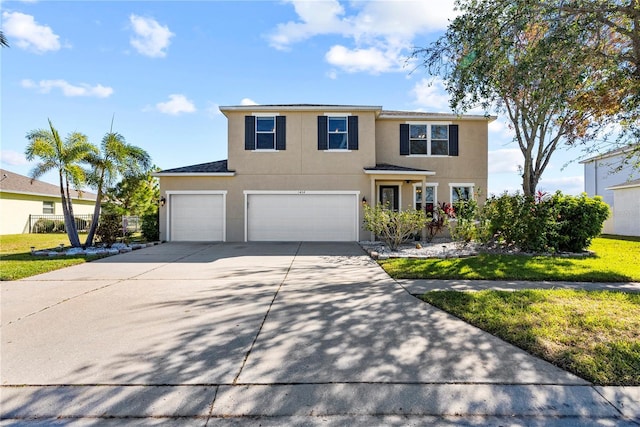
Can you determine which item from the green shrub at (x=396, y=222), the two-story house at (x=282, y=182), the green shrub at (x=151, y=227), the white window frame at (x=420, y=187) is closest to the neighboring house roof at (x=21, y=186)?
the green shrub at (x=151, y=227)

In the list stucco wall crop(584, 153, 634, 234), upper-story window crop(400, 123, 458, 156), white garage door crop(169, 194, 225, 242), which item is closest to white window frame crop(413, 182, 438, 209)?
upper-story window crop(400, 123, 458, 156)

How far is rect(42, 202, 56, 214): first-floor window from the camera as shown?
2258 cm

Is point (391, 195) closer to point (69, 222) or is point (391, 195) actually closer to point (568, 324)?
point (568, 324)

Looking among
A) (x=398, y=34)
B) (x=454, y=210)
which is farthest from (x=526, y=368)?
(x=454, y=210)

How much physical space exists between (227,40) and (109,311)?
8298mm

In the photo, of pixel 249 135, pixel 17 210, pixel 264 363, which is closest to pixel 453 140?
pixel 249 135

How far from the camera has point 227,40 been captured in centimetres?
980

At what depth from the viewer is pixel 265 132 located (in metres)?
14.2

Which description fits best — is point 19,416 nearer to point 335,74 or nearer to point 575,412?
point 575,412

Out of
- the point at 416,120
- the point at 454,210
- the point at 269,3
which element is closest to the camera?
the point at 269,3

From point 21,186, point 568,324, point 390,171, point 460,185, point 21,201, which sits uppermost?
point 21,186

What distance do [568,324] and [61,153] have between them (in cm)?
1393

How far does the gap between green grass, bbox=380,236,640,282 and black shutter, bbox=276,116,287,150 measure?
7531mm

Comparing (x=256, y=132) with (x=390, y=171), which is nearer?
(x=390, y=171)
